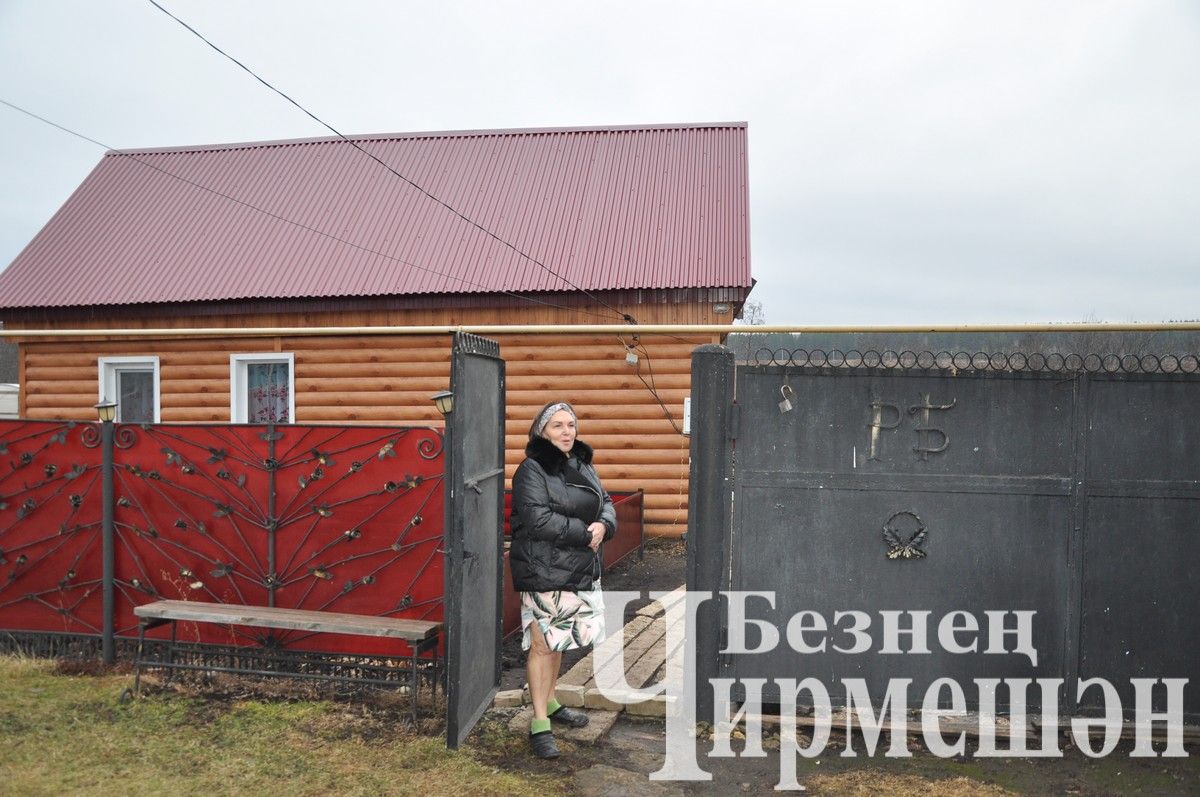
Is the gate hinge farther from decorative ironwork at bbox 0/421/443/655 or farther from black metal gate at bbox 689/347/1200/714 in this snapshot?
decorative ironwork at bbox 0/421/443/655

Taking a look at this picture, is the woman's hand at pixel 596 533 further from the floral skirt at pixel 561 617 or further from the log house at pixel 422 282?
the log house at pixel 422 282

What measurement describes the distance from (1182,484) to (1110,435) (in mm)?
429

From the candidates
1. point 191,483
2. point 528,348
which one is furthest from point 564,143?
point 191,483

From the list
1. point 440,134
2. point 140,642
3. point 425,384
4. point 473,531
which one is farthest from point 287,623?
point 440,134

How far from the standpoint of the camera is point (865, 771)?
13.9ft

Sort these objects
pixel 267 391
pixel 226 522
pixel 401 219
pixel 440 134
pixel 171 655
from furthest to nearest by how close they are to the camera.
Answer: pixel 440 134 → pixel 401 219 → pixel 267 391 → pixel 226 522 → pixel 171 655

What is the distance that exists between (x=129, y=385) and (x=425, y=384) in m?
4.56

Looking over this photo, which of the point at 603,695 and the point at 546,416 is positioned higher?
the point at 546,416

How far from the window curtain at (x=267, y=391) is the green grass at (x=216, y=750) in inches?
283

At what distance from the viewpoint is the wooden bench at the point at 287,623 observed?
481cm

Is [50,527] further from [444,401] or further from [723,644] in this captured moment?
[723,644]

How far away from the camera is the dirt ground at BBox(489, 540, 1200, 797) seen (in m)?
4.04

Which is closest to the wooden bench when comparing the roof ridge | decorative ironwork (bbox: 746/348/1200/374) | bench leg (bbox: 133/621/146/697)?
bench leg (bbox: 133/621/146/697)

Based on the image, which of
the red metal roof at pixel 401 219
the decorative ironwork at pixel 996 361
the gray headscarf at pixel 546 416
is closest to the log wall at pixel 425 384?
the red metal roof at pixel 401 219
